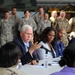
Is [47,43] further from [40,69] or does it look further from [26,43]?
[40,69]

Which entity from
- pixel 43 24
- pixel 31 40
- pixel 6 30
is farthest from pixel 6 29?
pixel 31 40

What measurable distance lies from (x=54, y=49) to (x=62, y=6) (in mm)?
10725

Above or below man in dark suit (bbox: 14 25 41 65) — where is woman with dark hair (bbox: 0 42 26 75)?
above

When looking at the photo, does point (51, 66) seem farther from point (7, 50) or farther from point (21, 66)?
point (7, 50)

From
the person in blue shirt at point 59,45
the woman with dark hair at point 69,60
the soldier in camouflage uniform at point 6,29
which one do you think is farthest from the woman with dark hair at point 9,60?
the soldier in camouflage uniform at point 6,29

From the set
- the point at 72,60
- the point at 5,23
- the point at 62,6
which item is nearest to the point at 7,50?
the point at 72,60

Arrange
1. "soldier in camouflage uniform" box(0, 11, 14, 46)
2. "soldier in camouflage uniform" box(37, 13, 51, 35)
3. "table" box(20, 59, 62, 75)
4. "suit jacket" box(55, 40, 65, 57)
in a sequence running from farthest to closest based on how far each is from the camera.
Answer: "soldier in camouflage uniform" box(37, 13, 51, 35) < "soldier in camouflage uniform" box(0, 11, 14, 46) < "suit jacket" box(55, 40, 65, 57) < "table" box(20, 59, 62, 75)

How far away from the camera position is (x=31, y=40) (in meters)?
5.24

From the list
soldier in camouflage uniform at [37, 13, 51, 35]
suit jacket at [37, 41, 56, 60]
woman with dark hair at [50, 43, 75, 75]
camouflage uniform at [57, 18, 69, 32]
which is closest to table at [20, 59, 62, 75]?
suit jacket at [37, 41, 56, 60]

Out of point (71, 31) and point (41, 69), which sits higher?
point (41, 69)

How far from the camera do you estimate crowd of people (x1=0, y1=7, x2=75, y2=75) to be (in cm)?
271

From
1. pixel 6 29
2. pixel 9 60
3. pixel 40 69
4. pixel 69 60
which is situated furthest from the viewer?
pixel 6 29

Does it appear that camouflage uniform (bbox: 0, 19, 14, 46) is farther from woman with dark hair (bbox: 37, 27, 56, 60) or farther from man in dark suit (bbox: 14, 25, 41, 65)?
man in dark suit (bbox: 14, 25, 41, 65)

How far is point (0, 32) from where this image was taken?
9656 mm
